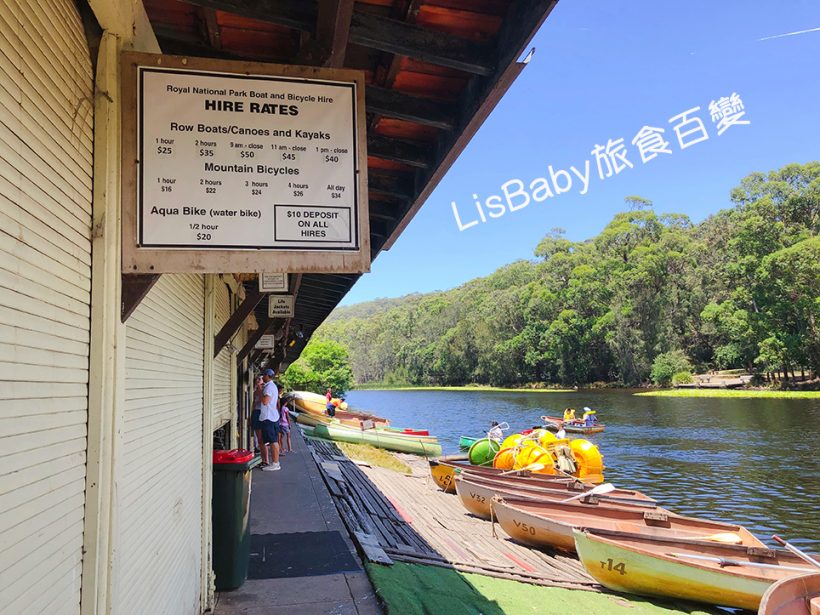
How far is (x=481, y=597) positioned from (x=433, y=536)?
493 centimetres

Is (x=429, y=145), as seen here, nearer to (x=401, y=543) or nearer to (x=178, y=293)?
(x=178, y=293)

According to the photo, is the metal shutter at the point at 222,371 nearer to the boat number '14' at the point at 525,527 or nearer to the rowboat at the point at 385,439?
the boat number '14' at the point at 525,527

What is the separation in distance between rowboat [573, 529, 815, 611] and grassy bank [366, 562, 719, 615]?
27 cm

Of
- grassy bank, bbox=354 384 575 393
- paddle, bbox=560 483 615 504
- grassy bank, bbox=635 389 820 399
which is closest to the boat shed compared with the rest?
paddle, bbox=560 483 615 504

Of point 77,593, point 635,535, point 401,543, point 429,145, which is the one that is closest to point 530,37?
point 429,145

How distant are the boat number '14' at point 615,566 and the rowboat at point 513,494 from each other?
2837mm

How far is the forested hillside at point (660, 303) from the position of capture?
53.1 m

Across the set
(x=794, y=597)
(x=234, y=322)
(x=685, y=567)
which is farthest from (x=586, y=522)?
(x=234, y=322)

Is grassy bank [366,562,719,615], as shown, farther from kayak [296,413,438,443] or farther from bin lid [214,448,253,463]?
kayak [296,413,438,443]

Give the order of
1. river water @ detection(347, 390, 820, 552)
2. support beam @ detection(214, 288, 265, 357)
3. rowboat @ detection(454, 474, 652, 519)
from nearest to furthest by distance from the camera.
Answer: support beam @ detection(214, 288, 265, 357)
rowboat @ detection(454, 474, 652, 519)
river water @ detection(347, 390, 820, 552)

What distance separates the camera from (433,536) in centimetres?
1142

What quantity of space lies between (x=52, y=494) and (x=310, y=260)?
4.37ft

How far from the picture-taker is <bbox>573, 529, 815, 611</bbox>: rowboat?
338 inches

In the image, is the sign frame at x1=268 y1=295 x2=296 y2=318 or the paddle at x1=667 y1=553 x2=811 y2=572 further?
the sign frame at x1=268 y1=295 x2=296 y2=318
